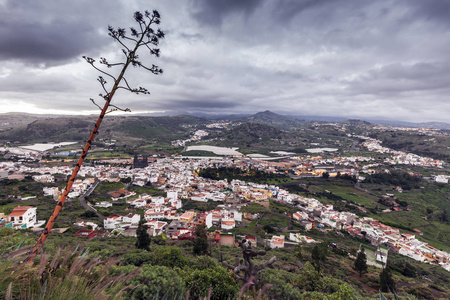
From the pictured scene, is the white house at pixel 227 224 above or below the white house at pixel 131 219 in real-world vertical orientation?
below

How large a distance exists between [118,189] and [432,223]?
203 ft

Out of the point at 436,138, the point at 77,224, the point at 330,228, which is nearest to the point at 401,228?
the point at 330,228

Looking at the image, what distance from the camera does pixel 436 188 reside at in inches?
2275

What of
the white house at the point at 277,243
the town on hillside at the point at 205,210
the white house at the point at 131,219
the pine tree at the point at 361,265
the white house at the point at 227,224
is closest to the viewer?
the pine tree at the point at 361,265

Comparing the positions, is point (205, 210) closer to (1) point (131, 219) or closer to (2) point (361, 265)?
(1) point (131, 219)

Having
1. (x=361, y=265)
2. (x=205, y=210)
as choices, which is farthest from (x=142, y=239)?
(x=361, y=265)

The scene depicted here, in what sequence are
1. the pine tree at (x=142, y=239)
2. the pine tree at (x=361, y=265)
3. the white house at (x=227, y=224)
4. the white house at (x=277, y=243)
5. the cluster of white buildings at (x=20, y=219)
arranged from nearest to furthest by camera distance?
1. the pine tree at (x=142, y=239)
2. the pine tree at (x=361, y=265)
3. the cluster of white buildings at (x=20, y=219)
4. the white house at (x=277, y=243)
5. the white house at (x=227, y=224)

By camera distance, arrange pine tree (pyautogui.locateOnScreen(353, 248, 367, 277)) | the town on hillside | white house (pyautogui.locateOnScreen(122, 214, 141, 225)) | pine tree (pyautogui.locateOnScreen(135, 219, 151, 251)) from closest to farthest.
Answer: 1. pine tree (pyautogui.locateOnScreen(135, 219, 151, 251))
2. pine tree (pyautogui.locateOnScreen(353, 248, 367, 277))
3. the town on hillside
4. white house (pyautogui.locateOnScreen(122, 214, 141, 225))

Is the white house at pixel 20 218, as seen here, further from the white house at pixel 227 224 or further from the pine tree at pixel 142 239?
the white house at pixel 227 224

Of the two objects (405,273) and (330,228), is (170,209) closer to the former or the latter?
(330,228)

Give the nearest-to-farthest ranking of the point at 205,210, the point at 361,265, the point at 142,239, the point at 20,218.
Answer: the point at 142,239
the point at 361,265
the point at 20,218
the point at 205,210

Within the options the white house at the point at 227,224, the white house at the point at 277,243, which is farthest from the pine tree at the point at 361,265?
the white house at the point at 227,224

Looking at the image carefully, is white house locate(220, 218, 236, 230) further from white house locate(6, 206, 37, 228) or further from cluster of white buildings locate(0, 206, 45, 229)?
white house locate(6, 206, 37, 228)

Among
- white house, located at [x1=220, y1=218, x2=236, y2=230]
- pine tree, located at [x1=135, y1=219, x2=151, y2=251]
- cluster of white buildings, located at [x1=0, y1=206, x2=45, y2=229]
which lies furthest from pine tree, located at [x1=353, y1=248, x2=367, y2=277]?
cluster of white buildings, located at [x1=0, y1=206, x2=45, y2=229]
